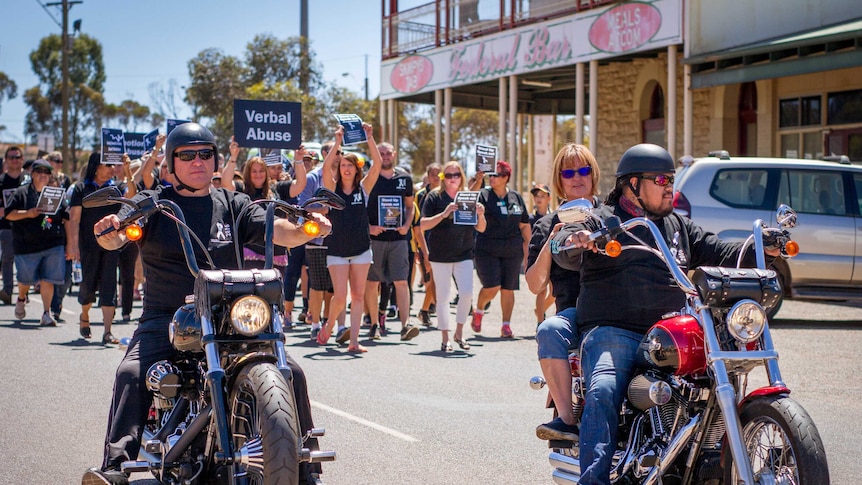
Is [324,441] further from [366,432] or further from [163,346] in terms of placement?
[163,346]

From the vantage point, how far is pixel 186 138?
18.0 feet

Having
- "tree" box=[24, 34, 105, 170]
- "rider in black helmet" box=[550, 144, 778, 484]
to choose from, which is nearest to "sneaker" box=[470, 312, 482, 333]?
"rider in black helmet" box=[550, 144, 778, 484]

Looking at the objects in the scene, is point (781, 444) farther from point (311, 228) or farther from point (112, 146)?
point (112, 146)

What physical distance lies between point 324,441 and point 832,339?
756 centimetres

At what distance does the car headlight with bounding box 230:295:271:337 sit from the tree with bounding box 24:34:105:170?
243ft

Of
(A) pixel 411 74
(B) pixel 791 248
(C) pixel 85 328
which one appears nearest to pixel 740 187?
(C) pixel 85 328

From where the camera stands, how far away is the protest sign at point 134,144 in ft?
46.9

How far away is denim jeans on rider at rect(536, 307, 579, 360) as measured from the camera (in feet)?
17.3

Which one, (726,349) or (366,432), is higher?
(726,349)

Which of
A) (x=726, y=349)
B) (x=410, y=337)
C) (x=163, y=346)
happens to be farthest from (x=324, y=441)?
(x=410, y=337)

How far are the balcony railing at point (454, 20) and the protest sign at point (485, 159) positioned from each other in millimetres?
11035

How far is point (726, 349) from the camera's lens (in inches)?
174

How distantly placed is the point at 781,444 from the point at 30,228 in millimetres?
11690

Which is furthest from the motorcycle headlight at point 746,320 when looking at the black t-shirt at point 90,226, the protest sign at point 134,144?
the protest sign at point 134,144
